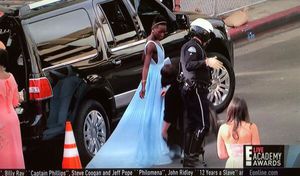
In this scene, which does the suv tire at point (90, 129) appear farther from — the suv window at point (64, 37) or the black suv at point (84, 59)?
the suv window at point (64, 37)

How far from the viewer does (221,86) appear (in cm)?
446

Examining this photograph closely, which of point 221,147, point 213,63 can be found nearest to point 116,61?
Answer: point 213,63

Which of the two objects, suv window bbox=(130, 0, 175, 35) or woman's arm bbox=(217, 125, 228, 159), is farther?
suv window bbox=(130, 0, 175, 35)

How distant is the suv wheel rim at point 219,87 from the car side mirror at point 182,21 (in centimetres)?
29

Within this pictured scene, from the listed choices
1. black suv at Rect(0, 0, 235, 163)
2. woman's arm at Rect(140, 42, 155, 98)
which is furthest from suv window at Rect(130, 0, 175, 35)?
woman's arm at Rect(140, 42, 155, 98)

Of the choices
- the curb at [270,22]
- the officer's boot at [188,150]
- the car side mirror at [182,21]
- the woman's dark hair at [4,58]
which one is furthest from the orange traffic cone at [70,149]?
the curb at [270,22]

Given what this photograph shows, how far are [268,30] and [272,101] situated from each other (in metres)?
0.39

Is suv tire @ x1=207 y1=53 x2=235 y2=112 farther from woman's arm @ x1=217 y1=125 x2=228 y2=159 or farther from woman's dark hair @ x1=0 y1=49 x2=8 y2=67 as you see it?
woman's dark hair @ x1=0 y1=49 x2=8 y2=67

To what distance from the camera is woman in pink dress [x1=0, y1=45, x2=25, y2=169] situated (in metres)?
4.45

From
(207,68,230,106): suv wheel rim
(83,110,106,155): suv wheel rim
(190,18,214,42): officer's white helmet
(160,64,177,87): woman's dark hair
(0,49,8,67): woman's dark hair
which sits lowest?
(83,110,106,155): suv wheel rim

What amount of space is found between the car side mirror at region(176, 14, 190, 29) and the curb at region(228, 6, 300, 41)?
12.0 inches

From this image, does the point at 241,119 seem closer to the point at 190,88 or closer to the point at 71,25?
the point at 190,88

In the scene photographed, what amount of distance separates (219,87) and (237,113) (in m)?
0.17

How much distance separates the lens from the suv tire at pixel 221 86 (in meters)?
4.45
